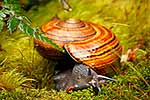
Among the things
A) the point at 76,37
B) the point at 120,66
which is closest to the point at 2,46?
the point at 76,37

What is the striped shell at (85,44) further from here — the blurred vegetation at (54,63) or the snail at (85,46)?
the blurred vegetation at (54,63)

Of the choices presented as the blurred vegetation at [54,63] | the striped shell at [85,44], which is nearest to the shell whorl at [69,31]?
the striped shell at [85,44]

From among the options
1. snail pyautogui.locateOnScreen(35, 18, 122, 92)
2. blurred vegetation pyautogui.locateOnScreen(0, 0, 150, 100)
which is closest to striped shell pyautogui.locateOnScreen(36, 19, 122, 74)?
snail pyautogui.locateOnScreen(35, 18, 122, 92)

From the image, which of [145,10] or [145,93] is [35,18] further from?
[145,93]

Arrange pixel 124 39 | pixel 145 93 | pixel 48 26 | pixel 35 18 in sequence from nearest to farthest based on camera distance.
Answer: pixel 145 93 → pixel 48 26 → pixel 124 39 → pixel 35 18

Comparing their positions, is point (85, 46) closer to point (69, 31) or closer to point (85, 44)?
point (85, 44)
